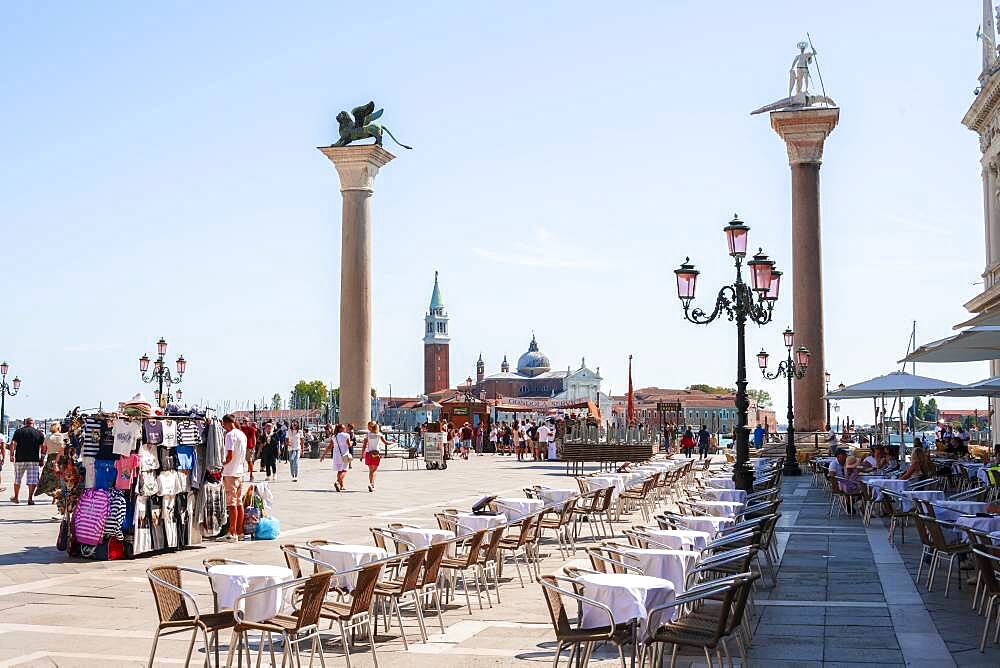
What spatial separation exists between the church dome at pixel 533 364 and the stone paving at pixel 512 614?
159 metres

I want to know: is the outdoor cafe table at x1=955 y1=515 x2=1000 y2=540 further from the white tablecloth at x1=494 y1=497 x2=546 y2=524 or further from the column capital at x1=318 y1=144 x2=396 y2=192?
the column capital at x1=318 y1=144 x2=396 y2=192

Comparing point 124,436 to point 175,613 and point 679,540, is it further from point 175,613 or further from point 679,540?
point 679,540

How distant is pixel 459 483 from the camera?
92.6ft

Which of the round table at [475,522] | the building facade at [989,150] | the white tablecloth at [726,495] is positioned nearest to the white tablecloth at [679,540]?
the round table at [475,522]

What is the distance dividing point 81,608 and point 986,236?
4631 cm

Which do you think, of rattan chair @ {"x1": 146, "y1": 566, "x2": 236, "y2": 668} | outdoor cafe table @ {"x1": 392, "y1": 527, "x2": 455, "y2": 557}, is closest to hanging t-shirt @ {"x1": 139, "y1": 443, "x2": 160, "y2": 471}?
outdoor cafe table @ {"x1": 392, "y1": 527, "x2": 455, "y2": 557}

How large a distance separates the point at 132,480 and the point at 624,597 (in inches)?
298

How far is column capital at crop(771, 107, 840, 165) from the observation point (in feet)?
124

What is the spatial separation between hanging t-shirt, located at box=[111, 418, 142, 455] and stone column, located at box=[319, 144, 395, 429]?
85.7 ft

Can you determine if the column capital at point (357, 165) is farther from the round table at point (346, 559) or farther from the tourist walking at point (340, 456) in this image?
the round table at point (346, 559)

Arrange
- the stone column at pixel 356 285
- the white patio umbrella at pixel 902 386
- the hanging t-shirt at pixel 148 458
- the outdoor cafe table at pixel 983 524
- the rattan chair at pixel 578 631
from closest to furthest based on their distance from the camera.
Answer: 1. the rattan chair at pixel 578 631
2. the outdoor cafe table at pixel 983 524
3. the hanging t-shirt at pixel 148 458
4. the white patio umbrella at pixel 902 386
5. the stone column at pixel 356 285

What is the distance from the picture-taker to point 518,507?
44.1ft

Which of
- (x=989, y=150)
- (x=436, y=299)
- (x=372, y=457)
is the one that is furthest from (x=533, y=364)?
(x=372, y=457)

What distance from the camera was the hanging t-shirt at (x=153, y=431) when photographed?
13.2m
